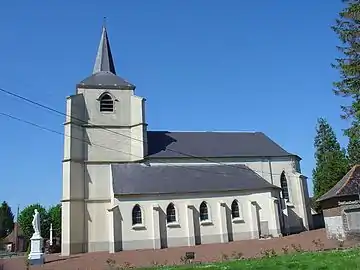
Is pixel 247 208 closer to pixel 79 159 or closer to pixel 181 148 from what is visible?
pixel 181 148

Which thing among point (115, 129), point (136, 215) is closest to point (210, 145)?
point (115, 129)

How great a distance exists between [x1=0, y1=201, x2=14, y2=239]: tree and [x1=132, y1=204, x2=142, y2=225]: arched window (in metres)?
69.5

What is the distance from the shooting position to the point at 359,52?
19344 mm

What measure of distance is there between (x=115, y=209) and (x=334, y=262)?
21709 millimetres

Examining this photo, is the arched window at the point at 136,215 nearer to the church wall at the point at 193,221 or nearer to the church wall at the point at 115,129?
the church wall at the point at 193,221

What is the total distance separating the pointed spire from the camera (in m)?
42.3

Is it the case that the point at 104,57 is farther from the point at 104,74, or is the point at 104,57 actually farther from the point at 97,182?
the point at 97,182

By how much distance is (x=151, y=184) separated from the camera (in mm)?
34781

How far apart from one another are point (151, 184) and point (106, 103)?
9.85 metres

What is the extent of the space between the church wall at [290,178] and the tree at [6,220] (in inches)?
2803

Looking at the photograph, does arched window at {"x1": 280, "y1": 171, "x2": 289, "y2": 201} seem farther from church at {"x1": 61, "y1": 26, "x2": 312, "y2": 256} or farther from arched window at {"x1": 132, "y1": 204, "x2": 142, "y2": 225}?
arched window at {"x1": 132, "y1": 204, "x2": 142, "y2": 225}

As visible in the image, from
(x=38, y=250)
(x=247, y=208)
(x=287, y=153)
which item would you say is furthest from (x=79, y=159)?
(x=287, y=153)

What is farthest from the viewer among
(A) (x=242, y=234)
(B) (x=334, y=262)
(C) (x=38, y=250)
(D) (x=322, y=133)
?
(D) (x=322, y=133)

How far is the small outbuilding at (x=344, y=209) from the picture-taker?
24672 millimetres
